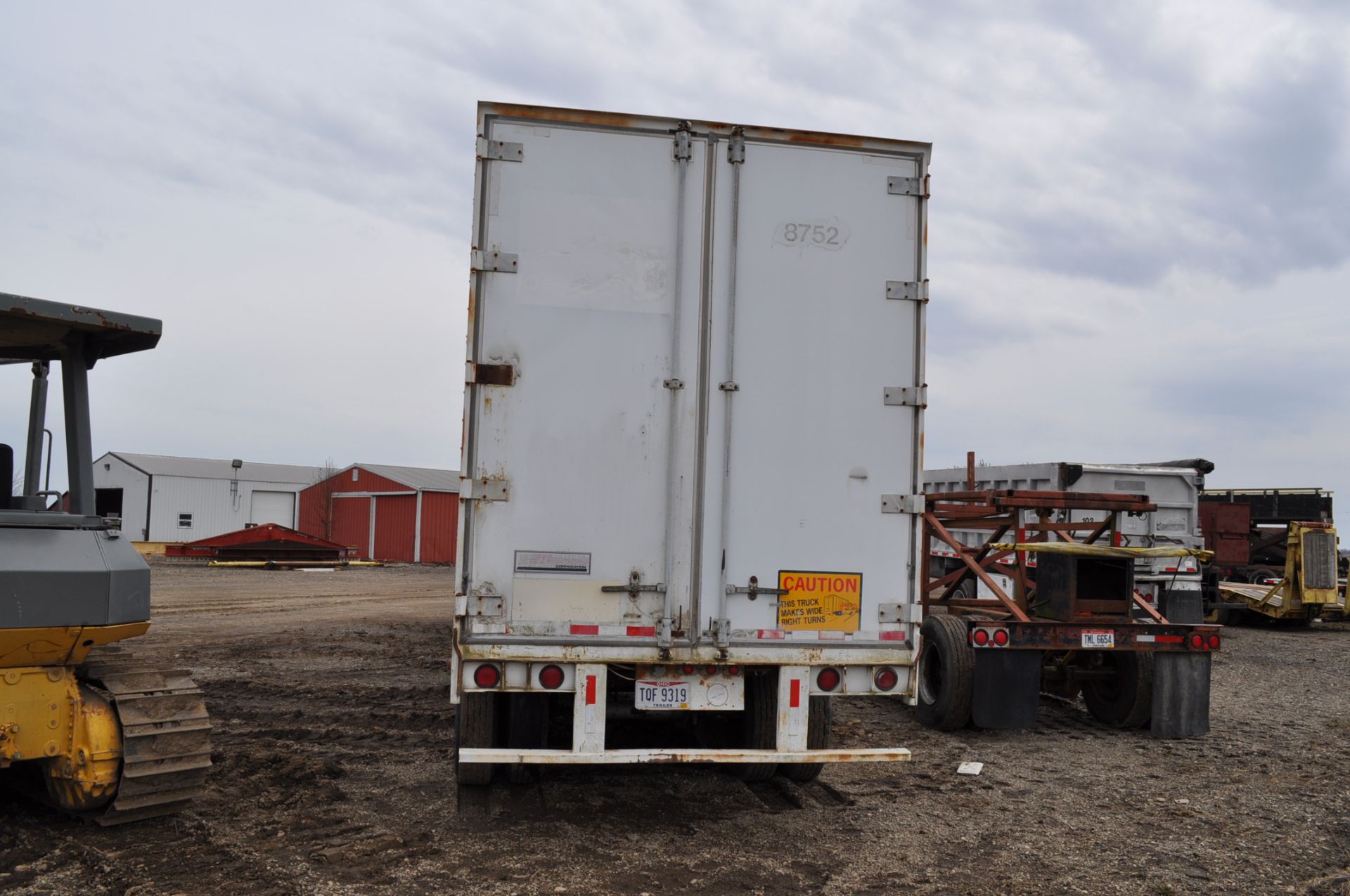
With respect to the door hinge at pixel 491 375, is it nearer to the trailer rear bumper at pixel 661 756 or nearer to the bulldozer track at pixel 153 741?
the trailer rear bumper at pixel 661 756

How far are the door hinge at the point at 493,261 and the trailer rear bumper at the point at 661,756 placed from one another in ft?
8.37

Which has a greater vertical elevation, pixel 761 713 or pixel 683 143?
pixel 683 143

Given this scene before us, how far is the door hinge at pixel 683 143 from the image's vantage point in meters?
5.68

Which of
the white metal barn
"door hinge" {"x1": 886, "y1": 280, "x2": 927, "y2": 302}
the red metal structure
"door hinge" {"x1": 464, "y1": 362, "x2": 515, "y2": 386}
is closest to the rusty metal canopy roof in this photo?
"door hinge" {"x1": 464, "y1": 362, "x2": 515, "y2": 386}

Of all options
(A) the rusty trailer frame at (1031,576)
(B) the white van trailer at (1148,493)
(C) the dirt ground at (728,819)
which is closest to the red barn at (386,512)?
(B) the white van trailer at (1148,493)

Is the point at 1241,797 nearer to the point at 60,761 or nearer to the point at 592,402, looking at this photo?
the point at 592,402

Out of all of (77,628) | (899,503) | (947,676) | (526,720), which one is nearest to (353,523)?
(947,676)

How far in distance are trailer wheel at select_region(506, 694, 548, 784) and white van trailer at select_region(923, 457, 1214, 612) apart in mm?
7598

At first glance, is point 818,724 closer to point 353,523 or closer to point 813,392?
point 813,392

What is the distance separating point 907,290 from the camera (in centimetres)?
580

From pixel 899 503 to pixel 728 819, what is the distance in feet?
7.11

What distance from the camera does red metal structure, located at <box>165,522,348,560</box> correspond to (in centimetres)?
3262

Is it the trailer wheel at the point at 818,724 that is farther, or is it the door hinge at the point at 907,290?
the trailer wheel at the point at 818,724

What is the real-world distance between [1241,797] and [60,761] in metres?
7.23
